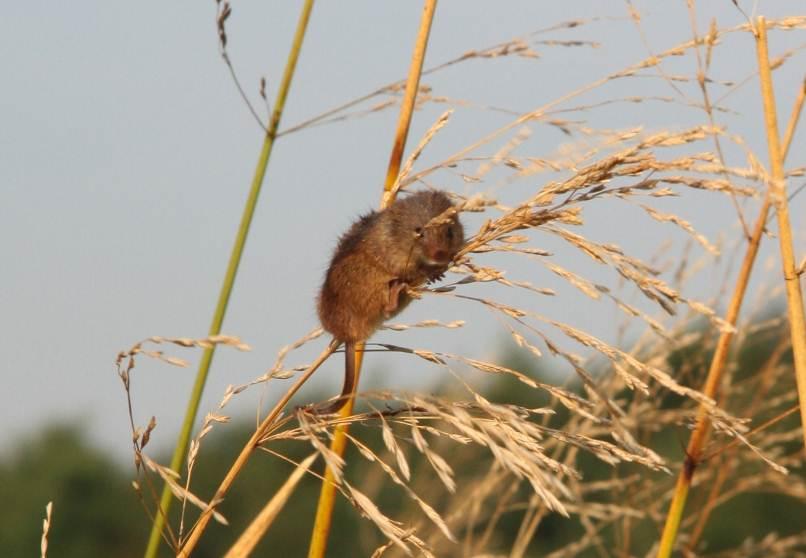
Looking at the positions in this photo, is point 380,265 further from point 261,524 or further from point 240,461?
point 261,524

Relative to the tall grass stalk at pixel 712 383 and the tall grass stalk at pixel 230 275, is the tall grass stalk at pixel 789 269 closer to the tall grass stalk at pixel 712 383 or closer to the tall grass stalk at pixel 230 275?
the tall grass stalk at pixel 712 383

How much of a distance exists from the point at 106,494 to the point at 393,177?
17.5m

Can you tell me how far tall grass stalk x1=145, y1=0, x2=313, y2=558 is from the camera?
197 centimetres

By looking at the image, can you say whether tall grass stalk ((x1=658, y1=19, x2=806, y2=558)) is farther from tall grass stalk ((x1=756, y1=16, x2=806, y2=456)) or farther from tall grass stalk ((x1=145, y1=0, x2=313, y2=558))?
tall grass stalk ((x1=145, y1=0, x2=313, y2=558))

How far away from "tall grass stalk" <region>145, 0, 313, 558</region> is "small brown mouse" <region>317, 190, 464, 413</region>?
327 millimetres

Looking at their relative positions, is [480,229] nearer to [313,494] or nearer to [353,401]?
[353,401]

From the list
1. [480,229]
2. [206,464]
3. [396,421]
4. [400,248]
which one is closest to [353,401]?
[396,421]

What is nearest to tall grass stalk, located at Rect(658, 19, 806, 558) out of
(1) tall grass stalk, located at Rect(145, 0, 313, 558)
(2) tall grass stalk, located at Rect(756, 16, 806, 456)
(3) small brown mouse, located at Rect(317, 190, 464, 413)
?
(2) tall grass stalk, located at Rect(756, 16, 806, 456)

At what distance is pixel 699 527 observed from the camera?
8.91ft

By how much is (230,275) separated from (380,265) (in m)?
0.63

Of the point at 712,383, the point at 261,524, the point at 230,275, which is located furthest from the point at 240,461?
the point at 712,383

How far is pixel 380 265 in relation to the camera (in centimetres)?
273

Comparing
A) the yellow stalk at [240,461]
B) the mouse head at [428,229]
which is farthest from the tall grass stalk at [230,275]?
the mouse head at [428,229]

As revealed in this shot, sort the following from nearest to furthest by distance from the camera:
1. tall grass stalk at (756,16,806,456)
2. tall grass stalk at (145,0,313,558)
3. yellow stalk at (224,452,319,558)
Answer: yellow stalk at (224,452,319,558)
tall grass stalk at (756,16,806,456)
tall grass stalk at (145,0,313,558)
